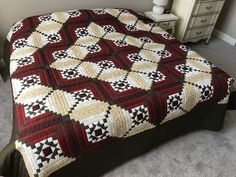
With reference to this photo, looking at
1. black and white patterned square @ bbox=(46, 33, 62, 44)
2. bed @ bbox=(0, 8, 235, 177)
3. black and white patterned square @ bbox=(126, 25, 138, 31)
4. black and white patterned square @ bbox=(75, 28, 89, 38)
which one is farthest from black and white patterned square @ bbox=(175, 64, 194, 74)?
black and white patterned square @ bbox=(46, 33, 62, 44)

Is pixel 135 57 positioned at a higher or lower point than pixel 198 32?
higher

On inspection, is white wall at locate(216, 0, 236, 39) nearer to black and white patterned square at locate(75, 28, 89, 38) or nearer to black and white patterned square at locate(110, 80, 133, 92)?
black and white patterned square at locate(75, 28, 89, 38)

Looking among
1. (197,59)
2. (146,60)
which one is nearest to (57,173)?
(146,60)

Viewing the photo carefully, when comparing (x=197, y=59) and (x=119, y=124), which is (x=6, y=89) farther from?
(x=197, y=59)

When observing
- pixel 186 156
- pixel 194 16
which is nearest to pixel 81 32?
pixel 186 156

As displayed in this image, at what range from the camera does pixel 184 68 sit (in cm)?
173

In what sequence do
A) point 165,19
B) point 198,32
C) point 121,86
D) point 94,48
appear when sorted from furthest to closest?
point 198,32
point 165,19
point 94,48
point 121,86

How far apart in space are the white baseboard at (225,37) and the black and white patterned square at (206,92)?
2.10m


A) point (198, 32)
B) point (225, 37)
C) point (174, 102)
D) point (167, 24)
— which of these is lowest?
point (225, 37)

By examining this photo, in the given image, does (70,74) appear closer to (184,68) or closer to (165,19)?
(184,68)

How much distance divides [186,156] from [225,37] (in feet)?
7.80

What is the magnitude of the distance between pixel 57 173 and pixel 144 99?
654 mm

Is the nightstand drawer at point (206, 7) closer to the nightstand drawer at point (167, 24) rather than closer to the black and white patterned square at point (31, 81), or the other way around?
the nightstand drawer at point (167, 24)

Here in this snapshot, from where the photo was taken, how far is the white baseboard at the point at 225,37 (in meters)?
3.33
